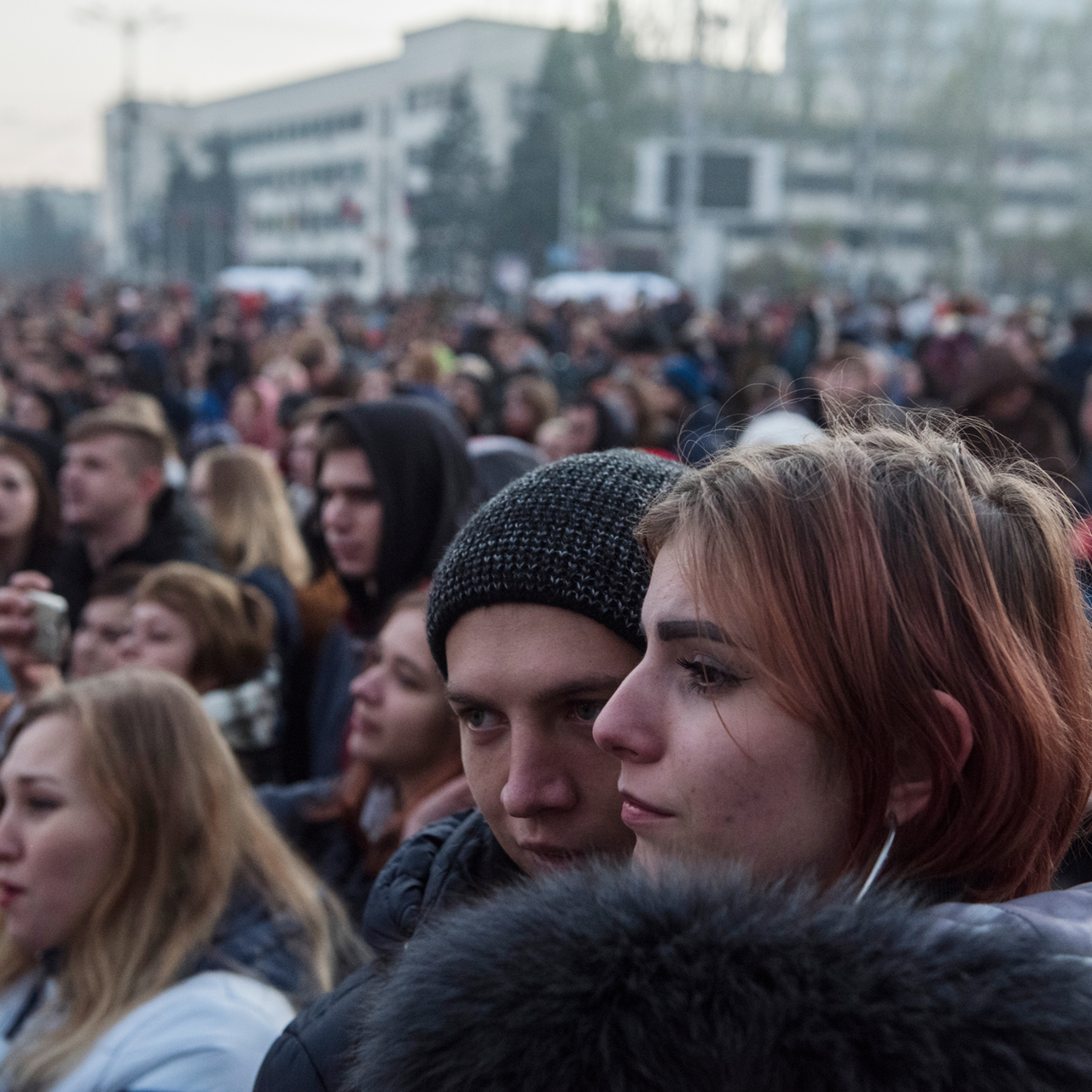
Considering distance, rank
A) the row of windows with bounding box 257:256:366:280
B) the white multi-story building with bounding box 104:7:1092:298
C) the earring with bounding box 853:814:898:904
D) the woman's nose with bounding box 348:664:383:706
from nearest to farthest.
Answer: the earring with bounding box 853:814:898:904
the woman's nose with bounding box 348:664:383:706
the white multi-story building with bounding box 104:7:1092:298
the row of windows with bounding box 257:256:366:280

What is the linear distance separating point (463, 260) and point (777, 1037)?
62.1 metres

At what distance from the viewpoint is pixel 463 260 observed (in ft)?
201

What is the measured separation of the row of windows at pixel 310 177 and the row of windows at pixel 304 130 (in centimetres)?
222

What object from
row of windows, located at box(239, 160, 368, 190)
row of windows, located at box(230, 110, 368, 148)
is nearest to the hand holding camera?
row of windows, located at box(239, 160, 368, 190)

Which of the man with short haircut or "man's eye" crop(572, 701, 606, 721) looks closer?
"man's eye" crop(572, 701, 606, 721)

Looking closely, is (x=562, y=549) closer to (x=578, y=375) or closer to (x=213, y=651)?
(x=213, y=651)

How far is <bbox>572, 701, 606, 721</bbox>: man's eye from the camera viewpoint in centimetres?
151

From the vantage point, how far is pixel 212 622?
3.78 metres

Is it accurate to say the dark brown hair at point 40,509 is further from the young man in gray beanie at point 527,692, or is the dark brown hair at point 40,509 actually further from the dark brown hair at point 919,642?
the dark brown hair at point 919,642

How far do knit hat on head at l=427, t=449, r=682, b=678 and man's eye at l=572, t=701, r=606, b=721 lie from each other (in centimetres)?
9

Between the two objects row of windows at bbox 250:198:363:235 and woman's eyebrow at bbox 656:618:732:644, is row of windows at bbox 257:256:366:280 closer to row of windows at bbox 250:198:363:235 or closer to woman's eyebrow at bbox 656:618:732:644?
row of windows at bbox 250:198:363:235

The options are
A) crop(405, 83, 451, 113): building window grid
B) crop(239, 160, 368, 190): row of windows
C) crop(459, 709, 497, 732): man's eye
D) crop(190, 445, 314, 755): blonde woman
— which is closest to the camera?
crop(459, 709, 497, 732): man's eye

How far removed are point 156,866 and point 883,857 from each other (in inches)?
69.7

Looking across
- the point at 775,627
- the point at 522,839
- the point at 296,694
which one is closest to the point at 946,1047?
the point at 775,627
